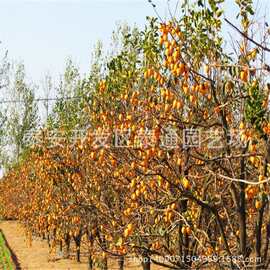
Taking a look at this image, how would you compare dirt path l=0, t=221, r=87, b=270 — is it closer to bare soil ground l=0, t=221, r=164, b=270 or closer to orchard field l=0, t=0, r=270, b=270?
bare soil ground l=0, t=221, r=164, b=270

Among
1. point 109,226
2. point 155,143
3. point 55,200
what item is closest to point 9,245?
point 55,200

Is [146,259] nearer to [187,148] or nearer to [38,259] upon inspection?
[187,148]

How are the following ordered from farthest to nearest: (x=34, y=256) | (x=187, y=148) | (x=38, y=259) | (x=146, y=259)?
(x=34, y=256) → (x=38, y=259) → (x=146, y=259) → (x=187, y=148)

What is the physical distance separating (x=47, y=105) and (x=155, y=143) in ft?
86.1

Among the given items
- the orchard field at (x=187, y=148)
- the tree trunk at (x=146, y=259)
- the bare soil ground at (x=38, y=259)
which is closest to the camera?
the orchard field at (x=187, y=148)

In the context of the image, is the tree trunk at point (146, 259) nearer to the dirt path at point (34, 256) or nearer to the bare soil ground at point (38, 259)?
the bare soil ground at point (38, 259)

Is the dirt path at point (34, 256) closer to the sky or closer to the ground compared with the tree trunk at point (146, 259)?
closer to the ground

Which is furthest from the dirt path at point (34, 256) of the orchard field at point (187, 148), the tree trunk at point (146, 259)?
the tree trunk at point (146, 259)

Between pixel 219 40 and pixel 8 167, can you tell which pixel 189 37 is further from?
pixel 8 167

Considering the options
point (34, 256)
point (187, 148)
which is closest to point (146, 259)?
point (187, 148)

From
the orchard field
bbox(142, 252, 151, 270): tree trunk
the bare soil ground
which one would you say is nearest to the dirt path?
the bare soil ground

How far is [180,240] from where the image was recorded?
6176mm

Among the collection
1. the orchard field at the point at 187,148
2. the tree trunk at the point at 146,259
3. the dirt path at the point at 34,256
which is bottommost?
the dirt path at the point at 34,256

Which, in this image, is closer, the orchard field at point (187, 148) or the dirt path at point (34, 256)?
the orchard field at point (187, 148)
